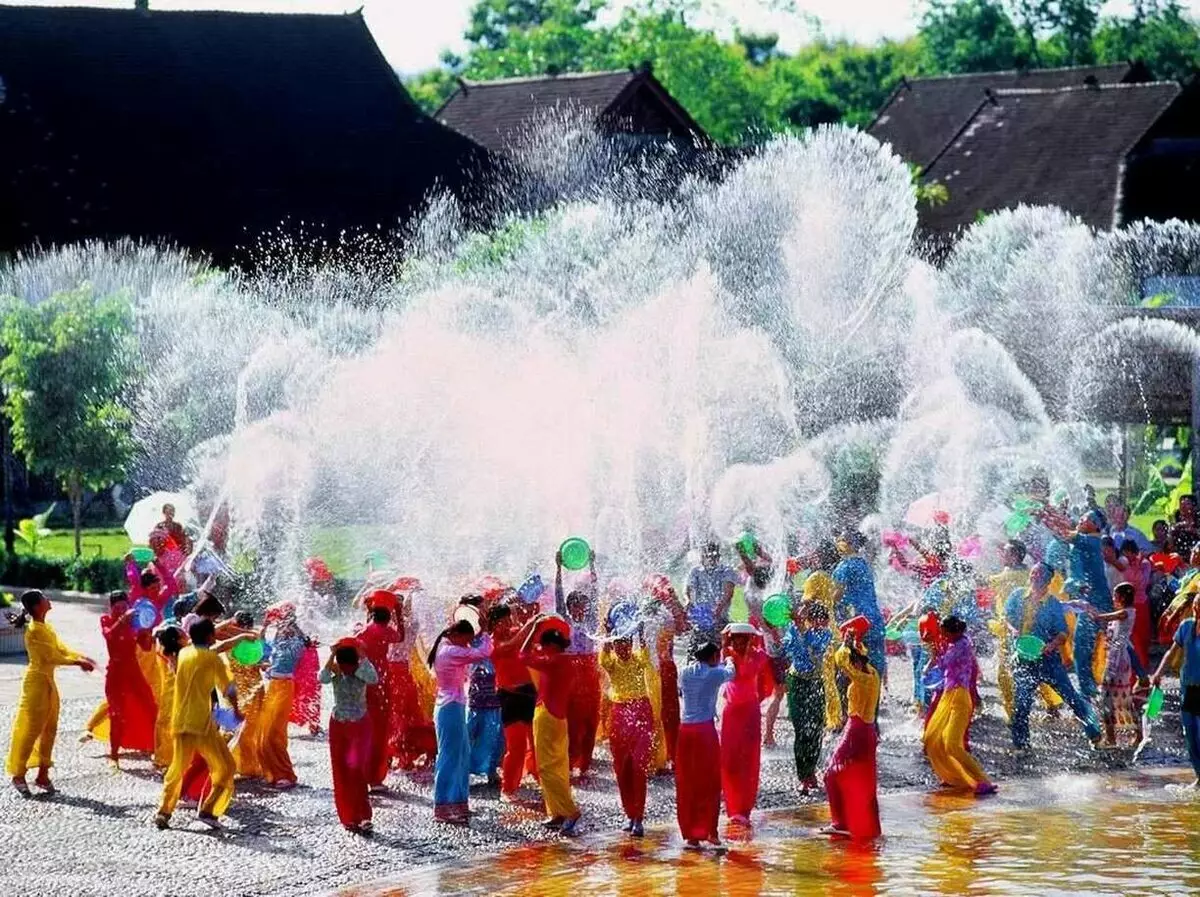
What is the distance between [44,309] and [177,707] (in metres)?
16.3

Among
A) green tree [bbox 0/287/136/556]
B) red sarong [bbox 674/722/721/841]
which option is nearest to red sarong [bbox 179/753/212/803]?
red sarong [bbox 674/722/721/841]

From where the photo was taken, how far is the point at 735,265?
33.1m

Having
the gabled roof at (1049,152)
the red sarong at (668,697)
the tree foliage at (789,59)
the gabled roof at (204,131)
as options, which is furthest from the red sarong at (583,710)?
the tree foliage at (789,59)

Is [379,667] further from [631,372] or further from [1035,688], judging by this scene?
[631,372]

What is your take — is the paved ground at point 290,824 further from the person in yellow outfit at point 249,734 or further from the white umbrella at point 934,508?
the white umbrella at point 934,508

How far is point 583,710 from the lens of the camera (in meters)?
15.2

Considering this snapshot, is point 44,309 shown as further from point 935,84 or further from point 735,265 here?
point 935,84

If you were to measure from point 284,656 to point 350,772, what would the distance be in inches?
75.6

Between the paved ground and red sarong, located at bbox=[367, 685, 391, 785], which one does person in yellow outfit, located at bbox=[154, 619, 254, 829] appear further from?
red sarong, located at bbox=[367, 685, 391, 785]

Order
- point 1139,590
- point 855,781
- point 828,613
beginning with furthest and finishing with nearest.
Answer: point 1139,590 → point 828,613 → point 855,781

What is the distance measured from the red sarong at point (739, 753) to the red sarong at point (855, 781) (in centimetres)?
63

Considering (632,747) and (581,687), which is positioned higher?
(581,687)

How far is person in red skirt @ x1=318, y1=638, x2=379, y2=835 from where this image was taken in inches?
528

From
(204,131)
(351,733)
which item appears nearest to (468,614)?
(351,733)
